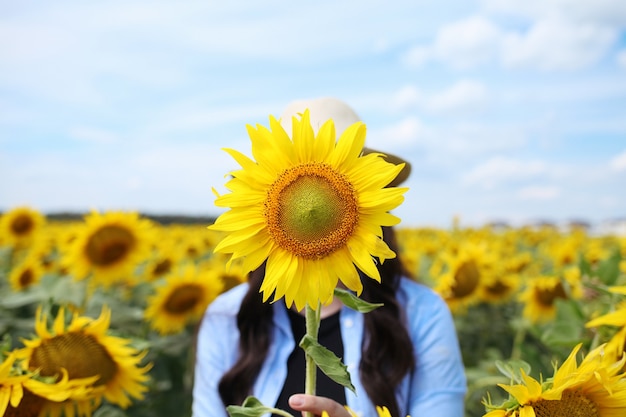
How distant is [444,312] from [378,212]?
135 centimetres

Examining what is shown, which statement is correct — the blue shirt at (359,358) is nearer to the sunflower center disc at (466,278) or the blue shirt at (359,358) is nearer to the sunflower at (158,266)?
the sunflower center disc at (466,278)

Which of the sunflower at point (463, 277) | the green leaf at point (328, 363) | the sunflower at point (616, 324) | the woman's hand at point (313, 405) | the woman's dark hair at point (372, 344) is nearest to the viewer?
the green leaf at point (328, 363)

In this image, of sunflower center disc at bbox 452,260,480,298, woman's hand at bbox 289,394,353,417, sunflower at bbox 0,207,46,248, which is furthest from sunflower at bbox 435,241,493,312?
sunflower at bbox 0,207,46,248

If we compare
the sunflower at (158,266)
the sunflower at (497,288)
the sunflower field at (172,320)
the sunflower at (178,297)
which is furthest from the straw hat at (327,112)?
the sunflower at (158,266)

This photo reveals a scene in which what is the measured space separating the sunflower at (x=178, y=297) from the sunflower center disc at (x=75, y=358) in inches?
72.6

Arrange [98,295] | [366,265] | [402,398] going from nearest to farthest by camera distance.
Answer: [366,265], [402,398], [98,295]

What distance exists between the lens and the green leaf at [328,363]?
3.96ft

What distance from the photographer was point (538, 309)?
4898mm

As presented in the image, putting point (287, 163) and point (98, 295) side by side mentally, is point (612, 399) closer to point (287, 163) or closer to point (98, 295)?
point (287, 163)

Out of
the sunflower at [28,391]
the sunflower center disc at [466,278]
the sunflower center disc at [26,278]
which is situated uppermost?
the sunflower center disc at [466,278]

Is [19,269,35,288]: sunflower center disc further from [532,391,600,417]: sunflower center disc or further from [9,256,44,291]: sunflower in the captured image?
[532,391,600,417]: sunflower center disc

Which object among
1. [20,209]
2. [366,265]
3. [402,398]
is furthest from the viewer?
[20,209]

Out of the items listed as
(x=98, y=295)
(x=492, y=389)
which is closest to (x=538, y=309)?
(x=492, y=389)

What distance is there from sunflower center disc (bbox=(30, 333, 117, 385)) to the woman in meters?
0.37
